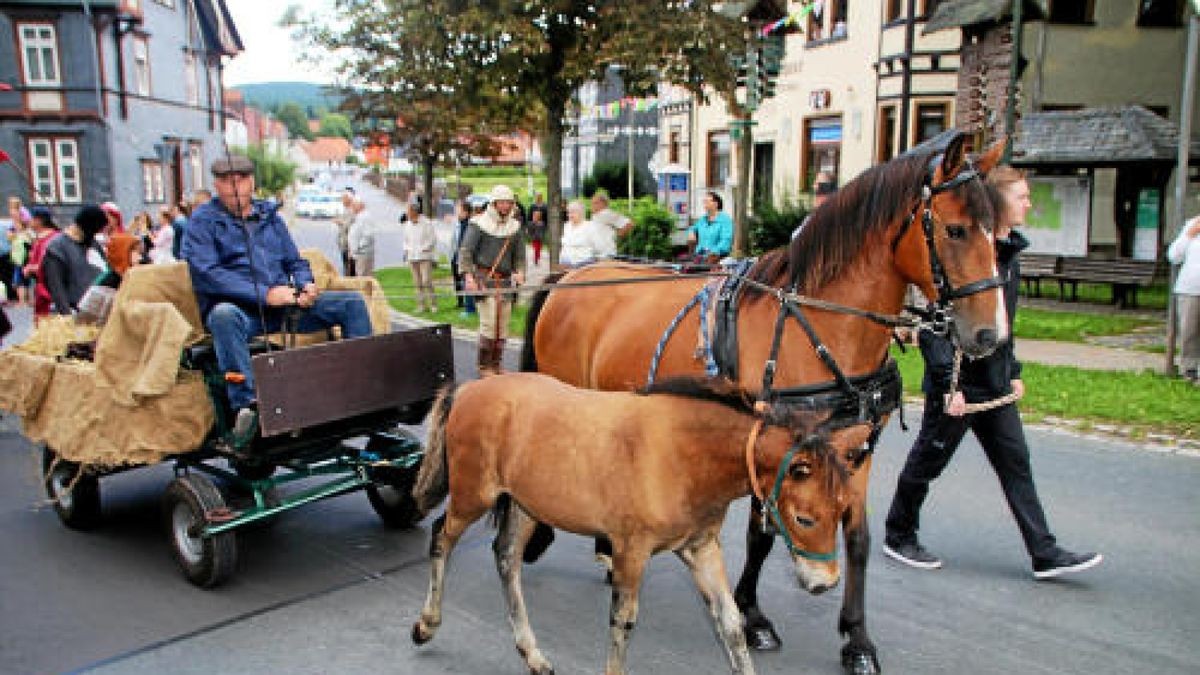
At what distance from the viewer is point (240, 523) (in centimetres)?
469

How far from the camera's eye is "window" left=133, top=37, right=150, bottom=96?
111ft

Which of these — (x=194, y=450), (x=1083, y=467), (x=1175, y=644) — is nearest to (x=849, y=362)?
(x=1175, y=644)

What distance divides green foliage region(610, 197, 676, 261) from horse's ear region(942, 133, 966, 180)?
Result: 16.3 m

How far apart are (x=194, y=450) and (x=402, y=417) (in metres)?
1.18

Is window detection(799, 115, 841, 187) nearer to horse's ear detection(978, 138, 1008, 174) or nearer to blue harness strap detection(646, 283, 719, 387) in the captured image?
blue harness strap detection(646, 283, 719, 387)

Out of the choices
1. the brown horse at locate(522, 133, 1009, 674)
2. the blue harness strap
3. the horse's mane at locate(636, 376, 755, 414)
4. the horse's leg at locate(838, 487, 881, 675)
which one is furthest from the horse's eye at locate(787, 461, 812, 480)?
the blue harness strap

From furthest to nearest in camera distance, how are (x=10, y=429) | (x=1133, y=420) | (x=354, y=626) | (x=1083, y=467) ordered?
1. (x=10, y=429)
2. (x=1133, y=420)
3. (x=1083, y=467)
4. (x=354, y=626)

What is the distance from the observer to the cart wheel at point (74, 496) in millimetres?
5688

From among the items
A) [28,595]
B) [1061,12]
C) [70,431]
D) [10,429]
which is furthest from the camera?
[1061,12]

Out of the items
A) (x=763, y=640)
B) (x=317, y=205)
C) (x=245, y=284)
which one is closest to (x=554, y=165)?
(x=245, y=284)

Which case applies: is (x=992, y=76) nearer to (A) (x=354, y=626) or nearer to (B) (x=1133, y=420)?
(B) (x=1133, y=420)

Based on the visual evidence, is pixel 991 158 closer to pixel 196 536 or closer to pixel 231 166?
pixel 231 166

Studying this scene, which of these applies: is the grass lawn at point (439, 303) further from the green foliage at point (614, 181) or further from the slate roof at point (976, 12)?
the green foliage at point (614, 181)

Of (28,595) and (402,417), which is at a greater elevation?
(402,417)
